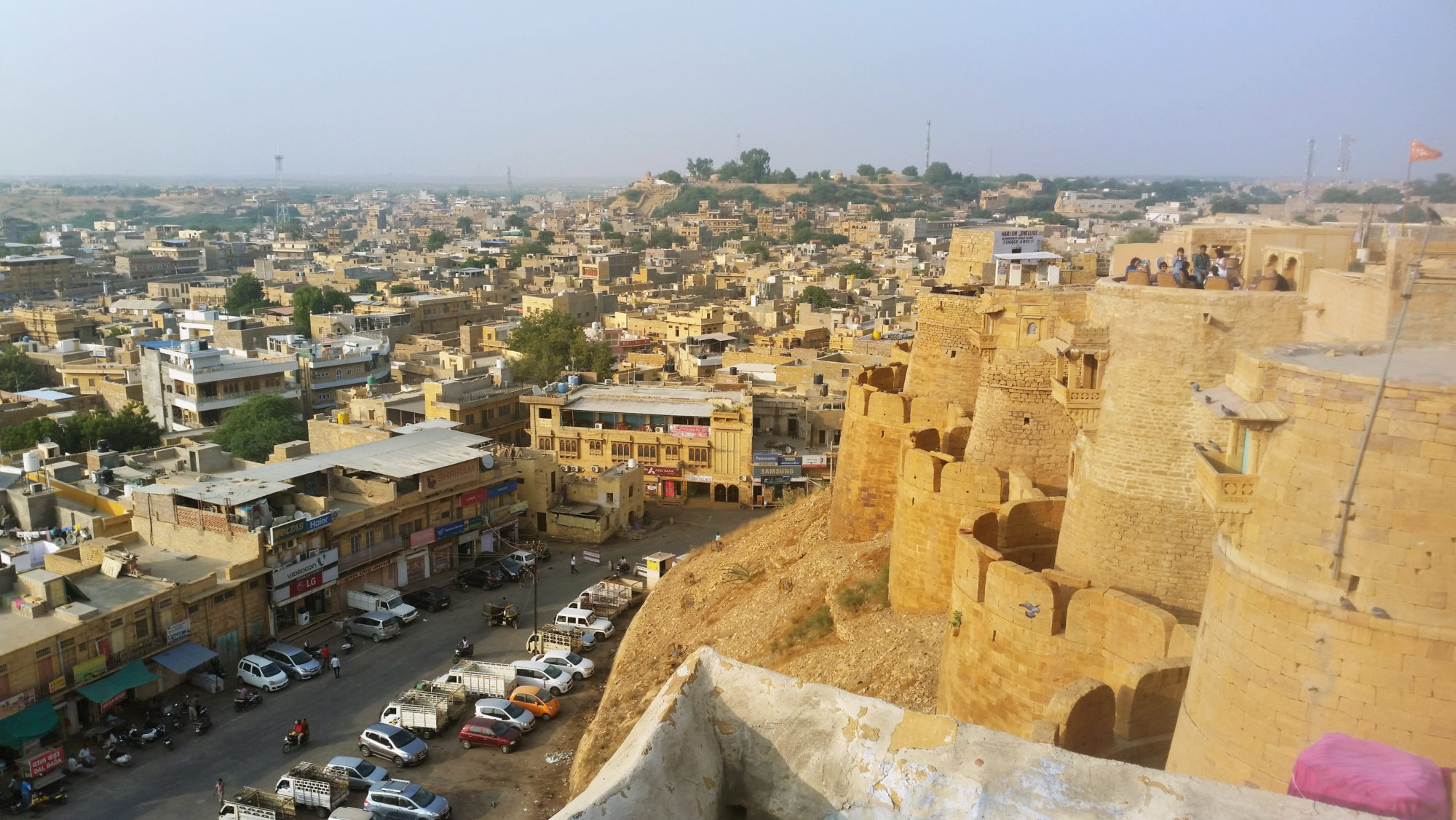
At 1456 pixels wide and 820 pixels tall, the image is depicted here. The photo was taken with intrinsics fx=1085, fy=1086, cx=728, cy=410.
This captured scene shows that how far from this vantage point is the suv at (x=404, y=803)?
52.5 ft

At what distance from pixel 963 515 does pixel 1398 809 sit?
8.36m

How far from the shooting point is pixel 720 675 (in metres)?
4.52

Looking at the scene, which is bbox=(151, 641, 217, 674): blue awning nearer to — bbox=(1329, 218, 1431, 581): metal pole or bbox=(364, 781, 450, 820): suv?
bbox=(364, 781, 450, 820): suv

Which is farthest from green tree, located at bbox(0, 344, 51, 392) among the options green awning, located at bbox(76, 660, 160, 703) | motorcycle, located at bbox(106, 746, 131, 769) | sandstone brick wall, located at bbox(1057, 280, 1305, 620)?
sandstone brick wall, located at bbox(1057, 280, 1305, 620)

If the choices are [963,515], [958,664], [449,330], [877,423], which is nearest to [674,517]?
[877,423]

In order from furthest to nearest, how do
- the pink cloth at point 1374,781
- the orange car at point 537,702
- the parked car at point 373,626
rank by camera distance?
the parked car at point 373,626
the orange car at point 537,702
the pink cloth at point 1374,781

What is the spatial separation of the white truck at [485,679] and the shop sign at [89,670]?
5780 mm

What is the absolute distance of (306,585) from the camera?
923 inches

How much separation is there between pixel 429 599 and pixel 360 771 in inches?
321

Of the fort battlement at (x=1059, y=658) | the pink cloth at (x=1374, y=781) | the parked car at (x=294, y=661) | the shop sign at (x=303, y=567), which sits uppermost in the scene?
the pink cloth at (x=1374, y=781)

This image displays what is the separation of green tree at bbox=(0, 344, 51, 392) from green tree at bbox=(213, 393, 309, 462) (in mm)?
16400

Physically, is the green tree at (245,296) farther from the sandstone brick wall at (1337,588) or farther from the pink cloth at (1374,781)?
the pink cloth at (1374,781)

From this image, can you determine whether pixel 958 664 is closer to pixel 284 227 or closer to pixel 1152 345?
pixel 1152 345

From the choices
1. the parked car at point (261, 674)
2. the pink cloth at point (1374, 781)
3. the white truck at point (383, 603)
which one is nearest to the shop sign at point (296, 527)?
the white truck at point (383, 603)
